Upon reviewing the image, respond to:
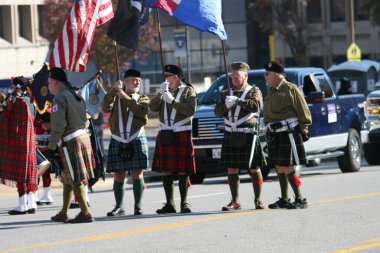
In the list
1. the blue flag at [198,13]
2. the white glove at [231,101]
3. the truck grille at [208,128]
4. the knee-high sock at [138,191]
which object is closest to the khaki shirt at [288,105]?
the white glove at [231,101]

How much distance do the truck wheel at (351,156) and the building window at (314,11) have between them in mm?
40277

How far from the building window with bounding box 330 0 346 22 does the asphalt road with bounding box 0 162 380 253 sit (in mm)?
45529

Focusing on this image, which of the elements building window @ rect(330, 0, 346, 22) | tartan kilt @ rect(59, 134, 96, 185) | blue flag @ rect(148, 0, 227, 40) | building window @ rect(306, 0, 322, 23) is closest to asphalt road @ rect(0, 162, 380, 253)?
tartan kilt @ rect(59, 134, 96, 185)

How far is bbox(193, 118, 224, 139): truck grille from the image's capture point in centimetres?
2105

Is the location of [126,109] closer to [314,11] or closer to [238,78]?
[238,78]

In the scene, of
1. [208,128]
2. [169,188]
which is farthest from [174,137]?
[208,128]

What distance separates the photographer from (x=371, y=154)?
84.4 ft

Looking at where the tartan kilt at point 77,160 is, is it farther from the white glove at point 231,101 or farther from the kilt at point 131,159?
the white glove at point 231,101

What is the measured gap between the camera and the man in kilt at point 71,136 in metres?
14.1

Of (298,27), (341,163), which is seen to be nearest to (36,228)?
(341,163)

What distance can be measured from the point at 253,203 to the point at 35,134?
3.46m

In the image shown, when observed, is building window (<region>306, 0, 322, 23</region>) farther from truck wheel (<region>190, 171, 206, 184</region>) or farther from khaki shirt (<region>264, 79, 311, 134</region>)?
khaki shirt (<region>264, 79, 311, 134</region>)

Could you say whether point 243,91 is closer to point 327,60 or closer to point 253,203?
point 253,203

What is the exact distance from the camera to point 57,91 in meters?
14.3
